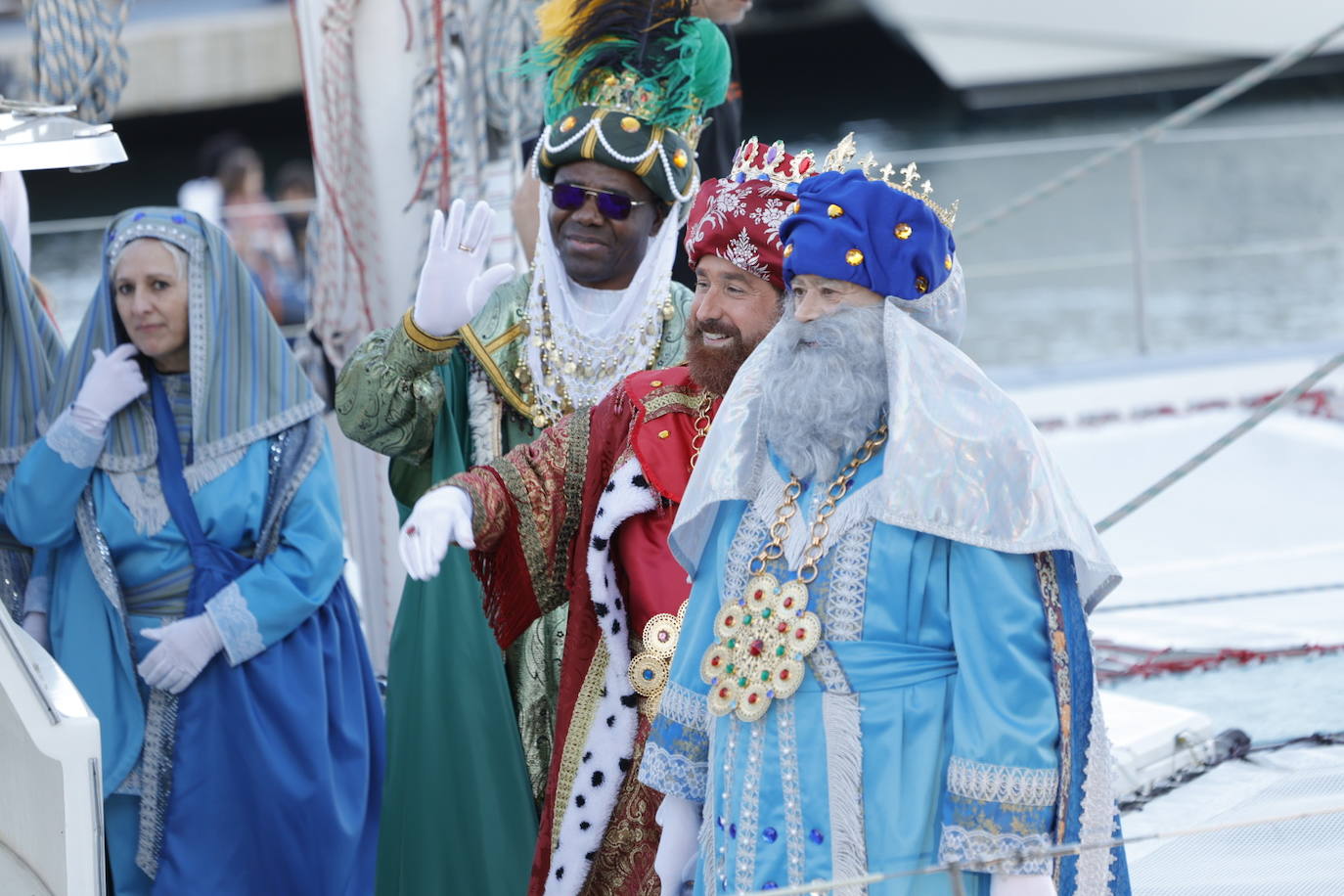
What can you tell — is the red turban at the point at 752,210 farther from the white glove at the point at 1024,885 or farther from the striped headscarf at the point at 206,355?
the striped headscarf at the point at 206,355

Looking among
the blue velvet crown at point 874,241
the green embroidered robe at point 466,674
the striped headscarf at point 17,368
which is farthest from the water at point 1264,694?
the striped headscarf at point 17,368

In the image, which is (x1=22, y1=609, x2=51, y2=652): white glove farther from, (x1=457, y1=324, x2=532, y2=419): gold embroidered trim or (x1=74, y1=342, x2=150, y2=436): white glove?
(x1=457, y1=324, x2=532, y2=419): gold embroidered trim

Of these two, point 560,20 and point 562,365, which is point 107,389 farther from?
point 560,20

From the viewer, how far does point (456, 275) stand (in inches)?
119

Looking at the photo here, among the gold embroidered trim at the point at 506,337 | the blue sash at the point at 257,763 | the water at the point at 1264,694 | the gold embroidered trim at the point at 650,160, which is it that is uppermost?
the gold embroidered trim at the point at 650,160

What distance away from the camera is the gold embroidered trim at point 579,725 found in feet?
9.19

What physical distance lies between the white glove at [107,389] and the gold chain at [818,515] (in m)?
1.54

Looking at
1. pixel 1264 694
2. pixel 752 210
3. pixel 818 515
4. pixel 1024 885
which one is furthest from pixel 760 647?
pixel 1264 694

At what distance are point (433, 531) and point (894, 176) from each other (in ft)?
2.51

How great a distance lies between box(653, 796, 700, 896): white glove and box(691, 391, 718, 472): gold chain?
0.51 metres

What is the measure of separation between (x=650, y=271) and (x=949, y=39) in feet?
70.4

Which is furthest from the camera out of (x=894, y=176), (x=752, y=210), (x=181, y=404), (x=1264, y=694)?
(x=1264, y=694)

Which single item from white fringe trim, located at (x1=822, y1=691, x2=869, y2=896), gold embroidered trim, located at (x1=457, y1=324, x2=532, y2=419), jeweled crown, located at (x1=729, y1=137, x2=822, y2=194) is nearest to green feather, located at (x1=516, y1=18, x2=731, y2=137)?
gold embroidered trim, located at (x1=457, y1=324, x2=532, y2=419)

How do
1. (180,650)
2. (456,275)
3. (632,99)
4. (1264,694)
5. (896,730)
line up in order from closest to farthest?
(896,730) < (456,275) < (632,99) < (180,650) < (1264,694)
